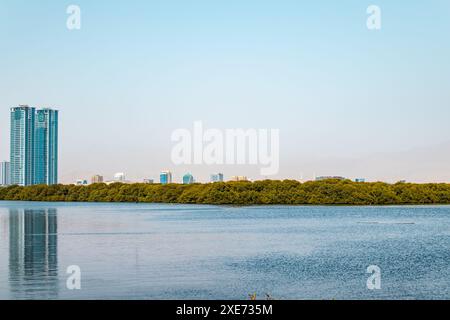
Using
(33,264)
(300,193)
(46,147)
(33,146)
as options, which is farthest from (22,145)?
(33,264)

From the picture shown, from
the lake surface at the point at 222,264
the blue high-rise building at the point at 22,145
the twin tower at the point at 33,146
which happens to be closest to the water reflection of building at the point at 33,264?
the lake surface at the point at 222,264

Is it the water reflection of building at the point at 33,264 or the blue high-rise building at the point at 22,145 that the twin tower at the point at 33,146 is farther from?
the water reflection of building at the point at 33,264

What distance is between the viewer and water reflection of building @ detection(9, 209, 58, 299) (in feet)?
73.7

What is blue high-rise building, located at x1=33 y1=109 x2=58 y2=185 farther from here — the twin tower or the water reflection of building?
the water reflection of building

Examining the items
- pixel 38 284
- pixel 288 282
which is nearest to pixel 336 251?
pixel 288 282

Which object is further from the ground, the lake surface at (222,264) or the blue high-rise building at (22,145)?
the blue high-rise building at (22,145)

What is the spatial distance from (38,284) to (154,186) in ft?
432

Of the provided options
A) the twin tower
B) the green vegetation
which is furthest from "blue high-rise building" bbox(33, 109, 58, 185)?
the green vegetation

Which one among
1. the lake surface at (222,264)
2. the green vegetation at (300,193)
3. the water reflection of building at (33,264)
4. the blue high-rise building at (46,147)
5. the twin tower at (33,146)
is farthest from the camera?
the blue high-rise building at (46,147)

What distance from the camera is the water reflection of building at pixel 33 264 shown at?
73.7 feet

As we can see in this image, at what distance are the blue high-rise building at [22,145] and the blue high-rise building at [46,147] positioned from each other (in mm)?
1391

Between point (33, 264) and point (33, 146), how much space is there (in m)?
145
